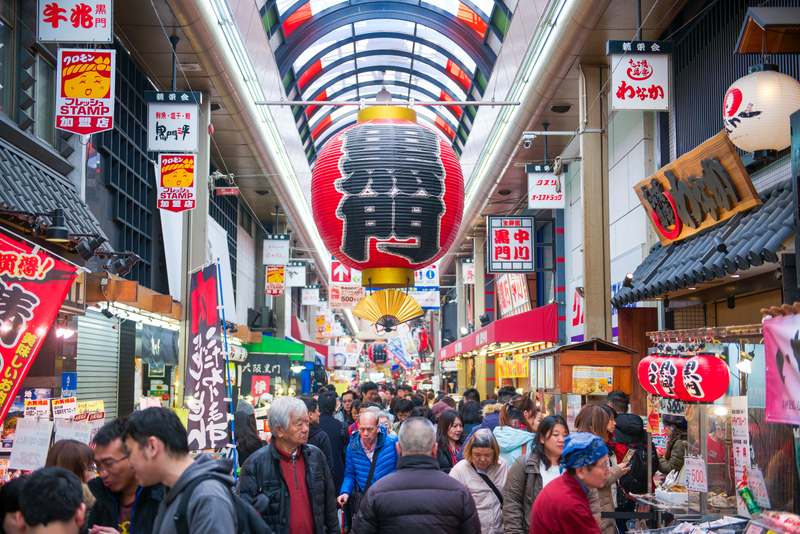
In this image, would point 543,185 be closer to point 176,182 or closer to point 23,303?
point 176,182

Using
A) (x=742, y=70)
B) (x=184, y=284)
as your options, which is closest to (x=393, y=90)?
(x=184, y=284)

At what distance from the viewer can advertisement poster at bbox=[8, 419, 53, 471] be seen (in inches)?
212

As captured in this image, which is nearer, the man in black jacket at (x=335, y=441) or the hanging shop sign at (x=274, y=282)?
the man in black jacket at (x=335, y=441)

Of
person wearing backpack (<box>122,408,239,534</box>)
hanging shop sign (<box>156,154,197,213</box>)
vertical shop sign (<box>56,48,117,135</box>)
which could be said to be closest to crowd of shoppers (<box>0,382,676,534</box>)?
person wearing backpack (<box>122,408,239,534</box>)

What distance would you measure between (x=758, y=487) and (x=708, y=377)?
829 millimetres

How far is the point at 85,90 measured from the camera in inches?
308

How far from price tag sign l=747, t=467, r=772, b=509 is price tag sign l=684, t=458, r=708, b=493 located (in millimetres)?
398

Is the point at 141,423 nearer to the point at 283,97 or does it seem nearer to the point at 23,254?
the point at 23,254

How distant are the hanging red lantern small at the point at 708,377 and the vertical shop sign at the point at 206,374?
4.45 meters

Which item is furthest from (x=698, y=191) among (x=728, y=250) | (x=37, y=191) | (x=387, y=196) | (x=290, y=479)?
(x=37, y=191)

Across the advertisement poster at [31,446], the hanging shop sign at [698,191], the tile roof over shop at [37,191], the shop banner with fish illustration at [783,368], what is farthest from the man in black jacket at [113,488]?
the hanging shop sign at [698,191]

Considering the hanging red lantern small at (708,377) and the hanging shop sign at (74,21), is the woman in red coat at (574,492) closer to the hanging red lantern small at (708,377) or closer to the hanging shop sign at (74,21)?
the hanging red lantern small at (708,377)

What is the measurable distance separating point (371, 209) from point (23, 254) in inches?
111

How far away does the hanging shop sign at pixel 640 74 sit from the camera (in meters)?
9.23
